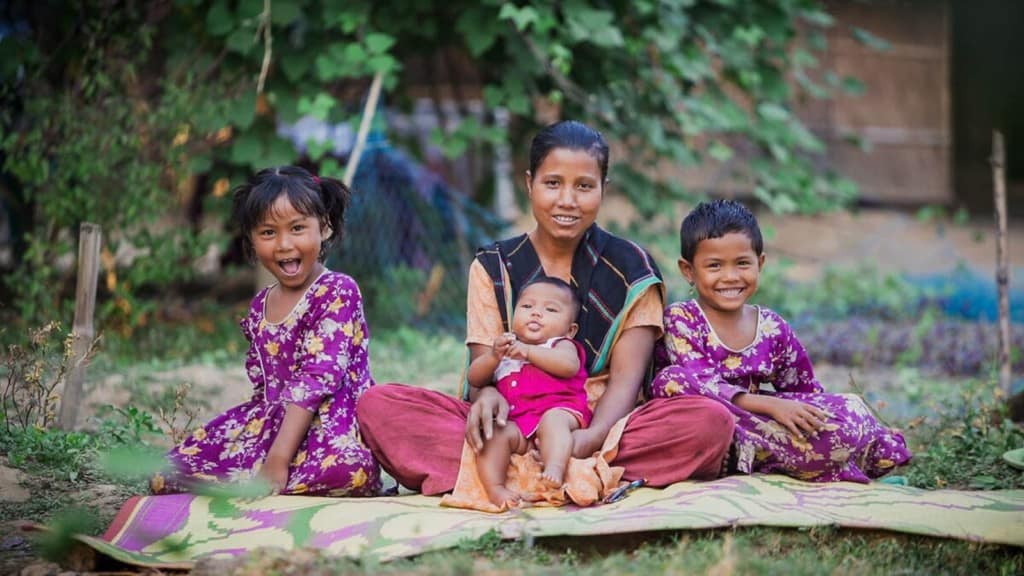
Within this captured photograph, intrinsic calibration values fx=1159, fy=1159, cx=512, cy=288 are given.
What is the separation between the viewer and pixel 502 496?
322 centimetres

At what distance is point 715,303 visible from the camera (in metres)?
3.61

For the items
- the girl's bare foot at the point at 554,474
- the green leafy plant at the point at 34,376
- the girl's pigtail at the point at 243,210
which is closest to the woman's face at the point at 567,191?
the girl's bare foot at the point at 554,474

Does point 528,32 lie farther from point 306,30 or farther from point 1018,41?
point 1018,41

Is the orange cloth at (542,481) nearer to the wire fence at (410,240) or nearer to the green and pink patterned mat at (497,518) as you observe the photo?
the green and pink patterned mat at (497,518)

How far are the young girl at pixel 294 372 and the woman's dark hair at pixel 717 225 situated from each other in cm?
106

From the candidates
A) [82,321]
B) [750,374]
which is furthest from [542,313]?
[82,321]

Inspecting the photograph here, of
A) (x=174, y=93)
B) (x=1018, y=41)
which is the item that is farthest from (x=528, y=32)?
(x=1018, y=41)

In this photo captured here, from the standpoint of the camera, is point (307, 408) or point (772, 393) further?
point (772, 393)

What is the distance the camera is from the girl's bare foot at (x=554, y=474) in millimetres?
3178

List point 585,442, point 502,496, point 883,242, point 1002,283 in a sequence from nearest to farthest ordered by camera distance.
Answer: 1. point 502,496
2. point 585,442
3. point 1002,283
4. point 883,242

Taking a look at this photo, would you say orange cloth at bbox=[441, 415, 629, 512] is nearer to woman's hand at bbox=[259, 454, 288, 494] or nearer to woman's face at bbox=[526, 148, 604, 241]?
woman's hand at bbox=[259, 454, 288, 494]

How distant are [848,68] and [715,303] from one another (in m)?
9.15

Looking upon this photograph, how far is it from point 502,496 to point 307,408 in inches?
26.2

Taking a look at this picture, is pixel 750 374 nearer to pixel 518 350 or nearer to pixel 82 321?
pixel 518 350
